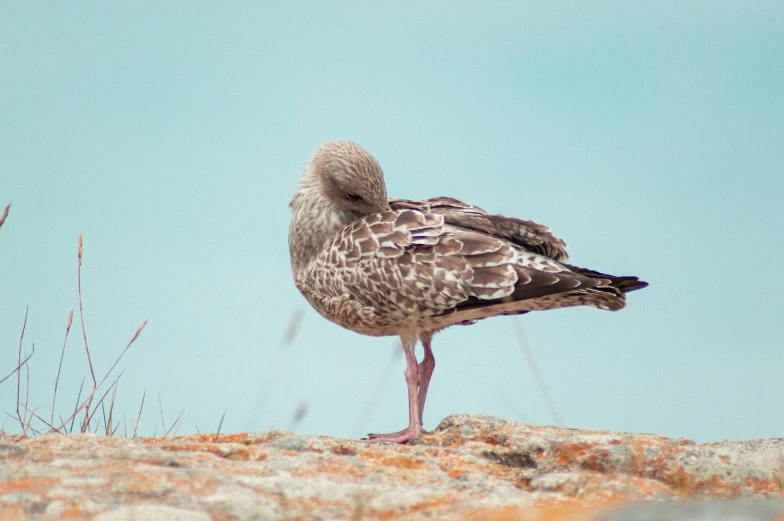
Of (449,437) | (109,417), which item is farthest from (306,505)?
(109,417)

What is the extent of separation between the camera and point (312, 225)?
8836 mm

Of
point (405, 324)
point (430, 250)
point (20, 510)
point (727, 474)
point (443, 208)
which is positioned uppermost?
point (443, 208)

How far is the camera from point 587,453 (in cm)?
497

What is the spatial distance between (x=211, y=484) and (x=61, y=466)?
31.8 inches

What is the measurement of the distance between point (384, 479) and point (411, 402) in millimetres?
3432

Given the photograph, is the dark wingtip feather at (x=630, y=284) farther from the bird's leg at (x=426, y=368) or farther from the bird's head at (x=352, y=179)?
the bird's head at (x=352, y=179)

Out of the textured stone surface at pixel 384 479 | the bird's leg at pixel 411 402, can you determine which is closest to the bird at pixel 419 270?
the bird's leg at pixel 411 402

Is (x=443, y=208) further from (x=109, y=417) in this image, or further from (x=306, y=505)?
(x=306, y=505)

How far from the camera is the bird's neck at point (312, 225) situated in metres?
8.75

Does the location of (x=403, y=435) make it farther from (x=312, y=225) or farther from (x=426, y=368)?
(x=312, y=225)

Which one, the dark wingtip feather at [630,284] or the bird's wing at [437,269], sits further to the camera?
the dark wingtip feather at [630,284]

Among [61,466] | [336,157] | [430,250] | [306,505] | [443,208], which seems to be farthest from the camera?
[336,157]

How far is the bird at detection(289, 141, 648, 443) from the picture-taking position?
7535mm

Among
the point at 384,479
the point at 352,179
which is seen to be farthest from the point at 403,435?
the point at 384,479
